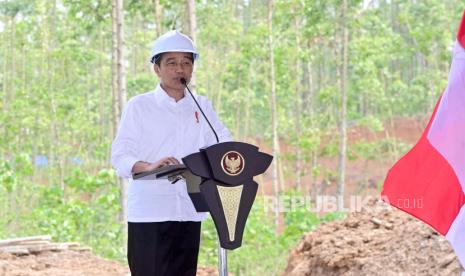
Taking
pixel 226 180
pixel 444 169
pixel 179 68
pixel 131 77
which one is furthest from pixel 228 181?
pixel 131 77

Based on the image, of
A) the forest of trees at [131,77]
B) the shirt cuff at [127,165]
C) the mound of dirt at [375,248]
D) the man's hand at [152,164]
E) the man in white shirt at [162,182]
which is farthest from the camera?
the forest of trees at [131,77]

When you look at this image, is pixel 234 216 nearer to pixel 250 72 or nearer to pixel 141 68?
pixel 250 72

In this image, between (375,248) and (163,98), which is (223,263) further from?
(375,248)

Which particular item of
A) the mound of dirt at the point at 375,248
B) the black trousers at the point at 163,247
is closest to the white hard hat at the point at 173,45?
the black trousers at the point at 163,247

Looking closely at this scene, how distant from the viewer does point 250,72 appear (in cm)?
2361

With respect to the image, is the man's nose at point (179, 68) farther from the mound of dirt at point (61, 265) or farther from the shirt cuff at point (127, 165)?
the mound of dirt at point (61, 265)

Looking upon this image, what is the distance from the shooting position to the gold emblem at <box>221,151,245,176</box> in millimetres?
2480

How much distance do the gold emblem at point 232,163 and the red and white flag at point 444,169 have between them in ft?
1.80

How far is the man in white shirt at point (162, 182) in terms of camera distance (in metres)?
2.87

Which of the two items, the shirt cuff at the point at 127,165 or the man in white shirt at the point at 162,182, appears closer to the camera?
the shirt cuff at the point at 127,165

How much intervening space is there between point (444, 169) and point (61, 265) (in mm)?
4579

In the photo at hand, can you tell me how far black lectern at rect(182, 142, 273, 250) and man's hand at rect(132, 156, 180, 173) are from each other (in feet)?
0.42

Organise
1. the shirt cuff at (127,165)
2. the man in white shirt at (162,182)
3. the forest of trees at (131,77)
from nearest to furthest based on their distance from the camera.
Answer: the shirt cuff at (127,165) < the man in white shirt at (162,182) < the forest of trees at (131,77)

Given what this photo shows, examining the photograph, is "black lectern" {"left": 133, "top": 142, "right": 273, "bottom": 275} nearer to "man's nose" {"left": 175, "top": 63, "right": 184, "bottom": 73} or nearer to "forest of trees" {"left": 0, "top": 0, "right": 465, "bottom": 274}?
"man's nose" {"left": 175, "top": 63, "right": 184, "bottom": 73}
